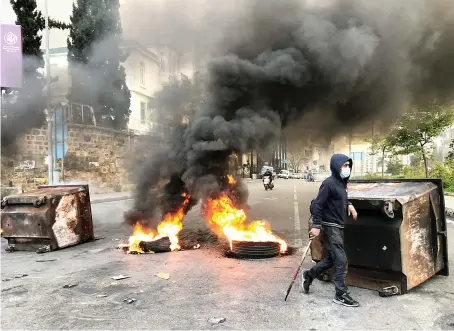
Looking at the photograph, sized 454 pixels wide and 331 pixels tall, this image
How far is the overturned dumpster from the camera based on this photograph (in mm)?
3975

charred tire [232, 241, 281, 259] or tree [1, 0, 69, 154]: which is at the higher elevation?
tree [1, 0, 69, 154]

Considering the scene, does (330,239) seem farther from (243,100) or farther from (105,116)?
(105,116)

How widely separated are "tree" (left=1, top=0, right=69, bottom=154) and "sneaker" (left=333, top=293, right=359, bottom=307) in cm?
1589

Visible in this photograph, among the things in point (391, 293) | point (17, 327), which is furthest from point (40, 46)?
point (391, 293)

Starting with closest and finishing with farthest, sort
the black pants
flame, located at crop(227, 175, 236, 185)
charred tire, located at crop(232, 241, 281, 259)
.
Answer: the black pants, charred tire, located at crop(232, 241, 281, 259), flame, located at crop(227, 175, 236, 185)

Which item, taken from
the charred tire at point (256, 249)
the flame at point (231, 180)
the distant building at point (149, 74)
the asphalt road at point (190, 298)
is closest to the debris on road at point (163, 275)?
the asphalt road at point (190, 298)

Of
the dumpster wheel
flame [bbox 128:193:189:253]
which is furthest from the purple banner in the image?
the dumpster wheel

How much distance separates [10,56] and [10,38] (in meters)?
0.59

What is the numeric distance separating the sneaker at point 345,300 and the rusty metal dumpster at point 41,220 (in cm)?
526

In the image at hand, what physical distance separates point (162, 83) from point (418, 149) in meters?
15.6

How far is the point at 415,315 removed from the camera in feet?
11.6

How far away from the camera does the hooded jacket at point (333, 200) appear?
398cm

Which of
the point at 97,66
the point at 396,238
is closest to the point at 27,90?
the point at 97,66

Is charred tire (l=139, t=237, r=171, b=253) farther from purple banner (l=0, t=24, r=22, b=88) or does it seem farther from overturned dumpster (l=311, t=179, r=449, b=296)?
purple banner (l=0, t=24, r=22, b=88)
